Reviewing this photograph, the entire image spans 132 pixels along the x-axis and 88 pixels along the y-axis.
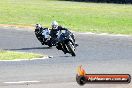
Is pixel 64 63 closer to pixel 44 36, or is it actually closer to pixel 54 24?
pixel 54 24

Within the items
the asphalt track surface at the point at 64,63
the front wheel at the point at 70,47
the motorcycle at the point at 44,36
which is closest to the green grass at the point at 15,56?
the asphalt track surface at the point at 64,63

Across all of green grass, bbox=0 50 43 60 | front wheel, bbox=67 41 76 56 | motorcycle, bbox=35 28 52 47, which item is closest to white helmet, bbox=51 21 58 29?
front wheel, bbox=67 41 76 56

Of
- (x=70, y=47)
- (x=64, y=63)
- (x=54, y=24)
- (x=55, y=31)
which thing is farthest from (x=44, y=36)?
(x=64, y=63)

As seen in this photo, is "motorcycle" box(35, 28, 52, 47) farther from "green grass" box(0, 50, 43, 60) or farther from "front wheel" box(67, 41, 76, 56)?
"front wheel" box(67, 41, 76, 56)

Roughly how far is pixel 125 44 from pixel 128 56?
245 inches

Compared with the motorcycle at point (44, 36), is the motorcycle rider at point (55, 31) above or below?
above

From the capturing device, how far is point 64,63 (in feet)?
64.6

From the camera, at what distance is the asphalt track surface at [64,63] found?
46.6 ft

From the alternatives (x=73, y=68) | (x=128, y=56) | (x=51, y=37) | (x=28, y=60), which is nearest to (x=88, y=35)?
(x=51, y=37)

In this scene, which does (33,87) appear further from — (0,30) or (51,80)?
(0,30)

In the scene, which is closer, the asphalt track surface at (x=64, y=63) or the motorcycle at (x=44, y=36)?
the asphalt track surface at (x=64, y=63)

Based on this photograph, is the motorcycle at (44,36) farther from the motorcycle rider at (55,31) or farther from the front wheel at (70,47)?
the front wheel at (70,47)

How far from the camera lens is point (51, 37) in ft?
82.8

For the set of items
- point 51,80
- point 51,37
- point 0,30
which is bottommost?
point 0,30
